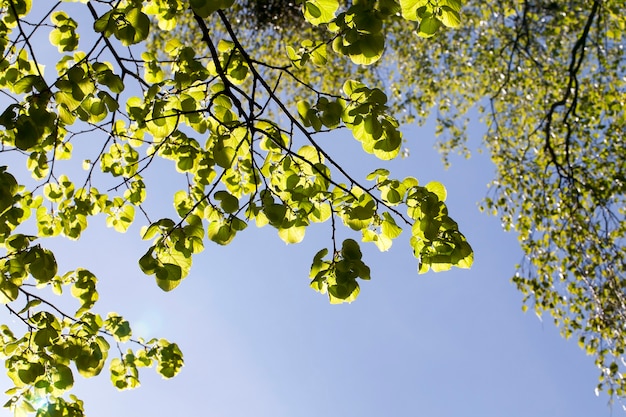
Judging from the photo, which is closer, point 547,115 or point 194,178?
point 194,178

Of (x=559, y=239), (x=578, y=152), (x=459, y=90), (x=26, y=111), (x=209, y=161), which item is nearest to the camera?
(x=26, y=111)

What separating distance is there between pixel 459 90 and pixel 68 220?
7.54m

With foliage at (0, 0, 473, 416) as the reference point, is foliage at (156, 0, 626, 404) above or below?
→ above

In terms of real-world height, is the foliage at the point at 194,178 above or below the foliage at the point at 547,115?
below

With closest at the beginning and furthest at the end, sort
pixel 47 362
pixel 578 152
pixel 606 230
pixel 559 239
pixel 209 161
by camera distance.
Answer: pixel 47 362, pixel 209 161, pixel 606 230, pixel 559 239, pixel 578 152

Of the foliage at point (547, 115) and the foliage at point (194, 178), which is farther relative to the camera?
the foliage at point (547, 115)

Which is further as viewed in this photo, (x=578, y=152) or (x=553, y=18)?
(x=553, y=18)

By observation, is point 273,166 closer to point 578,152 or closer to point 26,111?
point 26,111

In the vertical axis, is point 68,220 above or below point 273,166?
above

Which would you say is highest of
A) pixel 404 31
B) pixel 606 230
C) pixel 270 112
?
pixel 404 31

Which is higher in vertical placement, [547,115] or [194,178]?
[547,115]

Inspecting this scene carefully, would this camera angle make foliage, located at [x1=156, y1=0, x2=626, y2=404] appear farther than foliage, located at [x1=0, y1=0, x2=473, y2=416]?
Yes

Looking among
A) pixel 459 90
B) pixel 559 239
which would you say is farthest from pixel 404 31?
pixel 559 239

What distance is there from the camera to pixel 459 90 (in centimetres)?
882
